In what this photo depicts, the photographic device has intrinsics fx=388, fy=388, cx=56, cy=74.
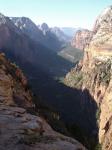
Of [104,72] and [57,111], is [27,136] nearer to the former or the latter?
[57,111]

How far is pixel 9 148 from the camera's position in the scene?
2044 centimetres

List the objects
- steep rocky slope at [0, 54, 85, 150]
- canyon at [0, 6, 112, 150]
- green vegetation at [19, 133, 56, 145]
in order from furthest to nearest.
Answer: canyon at [0, 6, 112, 150] < green vegetation at [19, 133, 56, 145] < steep rocky slope at [0, 54, 85, 150]

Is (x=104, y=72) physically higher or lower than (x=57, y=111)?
higher

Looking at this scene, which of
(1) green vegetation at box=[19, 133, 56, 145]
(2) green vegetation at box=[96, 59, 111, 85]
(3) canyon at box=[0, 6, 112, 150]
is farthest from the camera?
(2) green vegetation at box=[96, 59, 111, 85]

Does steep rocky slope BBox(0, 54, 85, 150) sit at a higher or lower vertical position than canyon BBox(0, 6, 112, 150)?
higher

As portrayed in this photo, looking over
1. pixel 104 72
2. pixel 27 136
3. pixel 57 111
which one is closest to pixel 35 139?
pixel 27 136

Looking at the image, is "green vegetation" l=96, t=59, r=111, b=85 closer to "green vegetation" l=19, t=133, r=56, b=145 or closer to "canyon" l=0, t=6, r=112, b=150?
"canyon" l=0, t=6, r=112, b=150

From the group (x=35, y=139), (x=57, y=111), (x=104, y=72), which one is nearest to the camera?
(x=35, y=139)

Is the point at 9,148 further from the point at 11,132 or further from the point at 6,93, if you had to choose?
the point at 6,93

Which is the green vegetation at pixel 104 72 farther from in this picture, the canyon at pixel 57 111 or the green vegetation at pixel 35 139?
the green vegetation at pixel 35 139

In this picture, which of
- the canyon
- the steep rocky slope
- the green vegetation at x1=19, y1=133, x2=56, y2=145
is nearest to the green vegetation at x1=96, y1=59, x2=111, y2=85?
the canyon

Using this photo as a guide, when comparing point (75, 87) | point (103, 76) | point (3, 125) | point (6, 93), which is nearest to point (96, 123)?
point (103, 76)

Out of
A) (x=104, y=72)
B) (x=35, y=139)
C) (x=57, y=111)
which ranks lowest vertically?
(x=57, y=111)

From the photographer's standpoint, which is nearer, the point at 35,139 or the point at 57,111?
the point at 35,139
